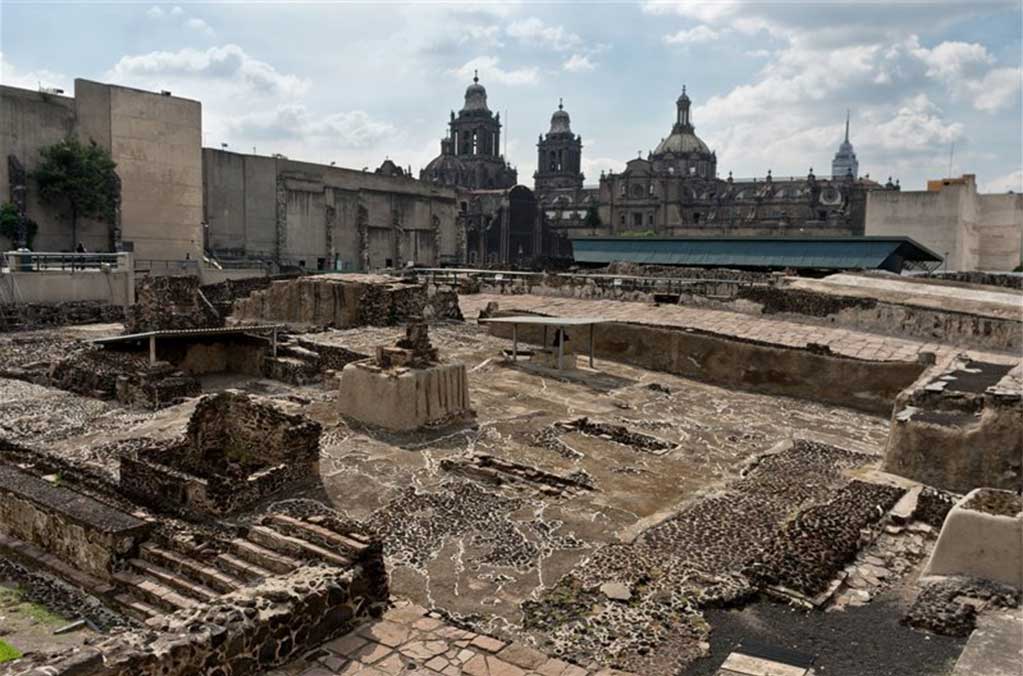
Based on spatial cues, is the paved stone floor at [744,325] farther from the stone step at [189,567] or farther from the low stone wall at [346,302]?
the stone step at [189,567]

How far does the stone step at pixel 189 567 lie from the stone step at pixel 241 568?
0.04 m

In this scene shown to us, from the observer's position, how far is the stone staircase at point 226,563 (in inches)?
263

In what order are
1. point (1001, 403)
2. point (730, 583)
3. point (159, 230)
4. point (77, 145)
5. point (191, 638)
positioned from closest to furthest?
1. point (191, 638)
2. point (730, 583)
3. point (1001, 403)
4. point (77, 145)
5. point (159, 230)

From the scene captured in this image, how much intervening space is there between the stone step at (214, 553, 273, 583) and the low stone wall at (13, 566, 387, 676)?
714 millimetres

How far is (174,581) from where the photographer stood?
7.32 m

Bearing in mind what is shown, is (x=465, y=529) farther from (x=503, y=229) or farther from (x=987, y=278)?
(x=503, y=229)

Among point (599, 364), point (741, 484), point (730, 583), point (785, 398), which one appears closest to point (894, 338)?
point (785, 398)

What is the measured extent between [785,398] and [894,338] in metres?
4.03

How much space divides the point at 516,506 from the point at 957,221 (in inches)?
1325

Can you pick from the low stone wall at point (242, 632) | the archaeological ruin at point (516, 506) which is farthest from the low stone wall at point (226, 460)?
the low stone wall at point (242, 632)

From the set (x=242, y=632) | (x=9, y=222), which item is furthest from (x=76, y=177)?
(x=242, y=632)

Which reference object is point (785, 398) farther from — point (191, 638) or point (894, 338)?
point (191, 638)

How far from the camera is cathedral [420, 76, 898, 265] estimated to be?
195ft

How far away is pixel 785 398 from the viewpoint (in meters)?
16.3
